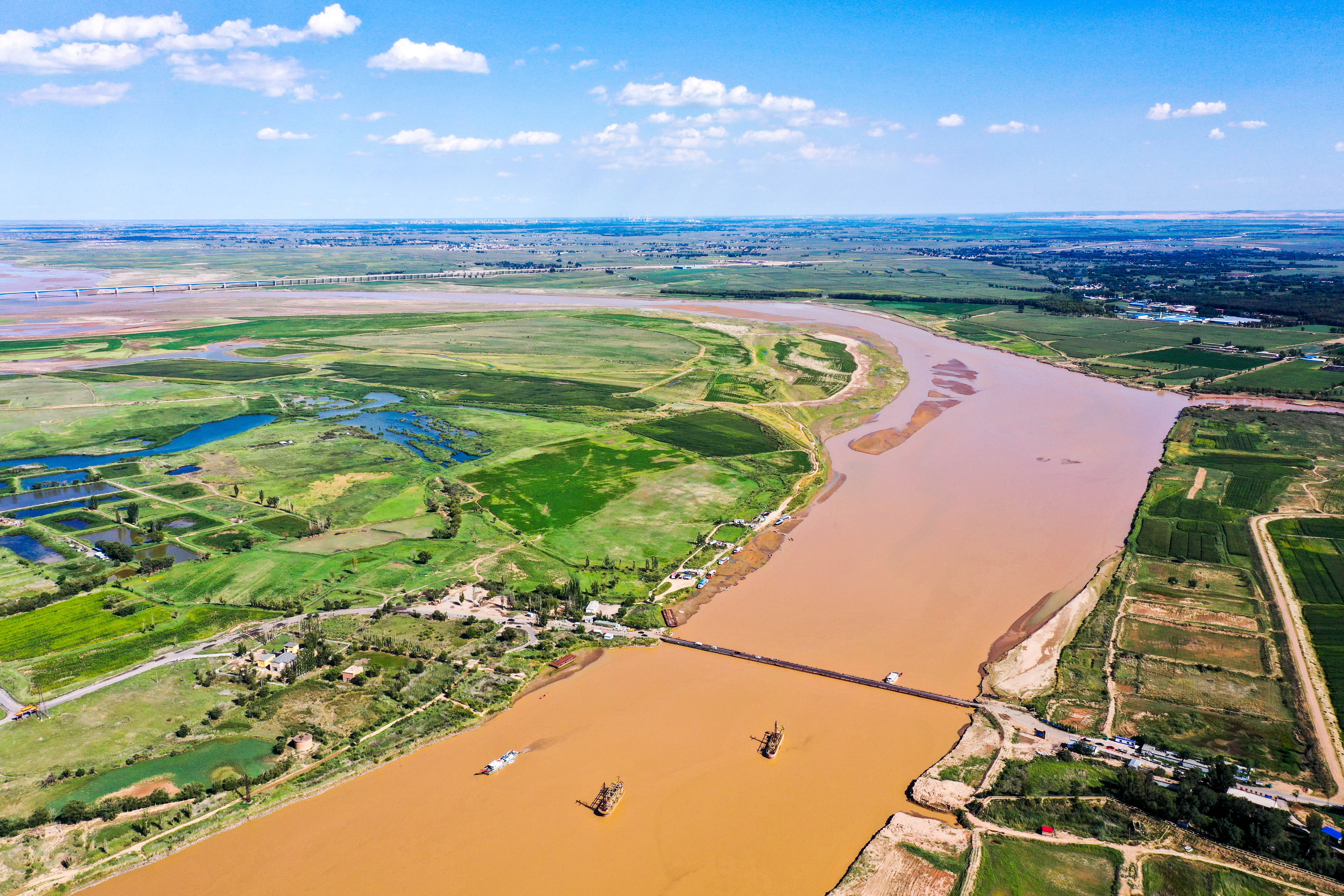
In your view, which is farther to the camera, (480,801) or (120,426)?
(120,426)

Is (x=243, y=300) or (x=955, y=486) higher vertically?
(x=243, y=300)

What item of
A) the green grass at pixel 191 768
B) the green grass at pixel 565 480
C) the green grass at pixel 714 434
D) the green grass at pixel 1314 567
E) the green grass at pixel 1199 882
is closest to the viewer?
the green grass at pixel 1199 882

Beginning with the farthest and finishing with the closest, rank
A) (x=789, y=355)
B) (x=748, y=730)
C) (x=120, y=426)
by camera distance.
Answer: (x=789, y=355)
(x=120, y=426)
(x=748, y=730)

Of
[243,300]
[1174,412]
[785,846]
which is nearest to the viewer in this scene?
[785,846]

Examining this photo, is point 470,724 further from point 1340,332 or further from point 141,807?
point 1340,332

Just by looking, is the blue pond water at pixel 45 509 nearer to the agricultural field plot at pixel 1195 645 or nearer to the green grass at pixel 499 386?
the green grass at pixel 499 386

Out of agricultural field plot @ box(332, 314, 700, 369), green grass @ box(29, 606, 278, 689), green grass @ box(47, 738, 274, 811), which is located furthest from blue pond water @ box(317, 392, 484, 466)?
green grass @ box(47, 738, 274, 811)

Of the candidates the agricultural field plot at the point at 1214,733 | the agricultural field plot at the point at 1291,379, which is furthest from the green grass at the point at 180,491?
the agricultural field plot at the point at 1291,379

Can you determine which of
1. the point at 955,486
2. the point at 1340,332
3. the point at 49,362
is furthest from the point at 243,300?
the point at 1340,332
